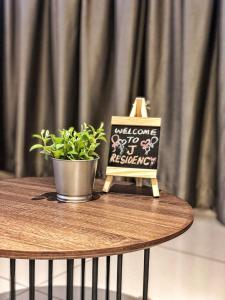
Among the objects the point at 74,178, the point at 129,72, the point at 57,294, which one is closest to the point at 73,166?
the point at 74,178

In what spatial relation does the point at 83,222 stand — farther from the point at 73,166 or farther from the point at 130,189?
the point at 130,189

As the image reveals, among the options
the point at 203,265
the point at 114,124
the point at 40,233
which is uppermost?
the point at 114,124

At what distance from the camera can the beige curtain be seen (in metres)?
2.00

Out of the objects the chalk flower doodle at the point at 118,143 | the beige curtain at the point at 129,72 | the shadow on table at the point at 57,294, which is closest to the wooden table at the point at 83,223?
the chalk flower doodle at the point at 118,143

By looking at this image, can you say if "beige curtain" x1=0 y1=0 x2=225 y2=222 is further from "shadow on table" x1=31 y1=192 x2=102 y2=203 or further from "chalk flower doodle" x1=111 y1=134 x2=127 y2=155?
"shadow on table" x1=31 y1=192 x2=102 y2=203

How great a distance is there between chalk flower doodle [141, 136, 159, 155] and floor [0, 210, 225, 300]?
0.61m

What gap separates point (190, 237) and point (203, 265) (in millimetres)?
267

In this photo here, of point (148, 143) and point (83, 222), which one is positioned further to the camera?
point (148, 143)

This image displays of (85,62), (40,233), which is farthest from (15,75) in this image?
(40,233)

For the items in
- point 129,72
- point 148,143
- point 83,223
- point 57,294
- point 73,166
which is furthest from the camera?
point 129,72

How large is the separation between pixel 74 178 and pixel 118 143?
243 mm

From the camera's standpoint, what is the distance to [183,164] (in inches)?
80.7

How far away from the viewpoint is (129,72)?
213cm

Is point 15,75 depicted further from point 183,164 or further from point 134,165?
point 134,165
